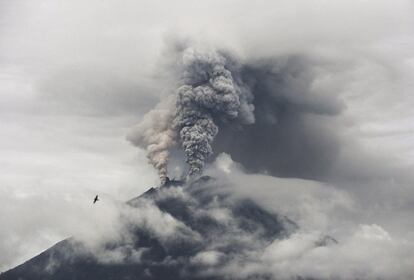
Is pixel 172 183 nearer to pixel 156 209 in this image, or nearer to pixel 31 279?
pixel 156 209

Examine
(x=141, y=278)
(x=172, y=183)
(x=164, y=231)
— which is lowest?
(x=141, y=278)

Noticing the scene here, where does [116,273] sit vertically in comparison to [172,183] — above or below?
below

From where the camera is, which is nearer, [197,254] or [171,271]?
[171,271]

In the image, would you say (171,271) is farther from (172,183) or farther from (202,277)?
(172,183)

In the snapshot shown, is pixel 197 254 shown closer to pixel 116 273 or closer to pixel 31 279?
pixel 116 273

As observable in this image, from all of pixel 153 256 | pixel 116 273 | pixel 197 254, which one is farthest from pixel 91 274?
pixel 197 254

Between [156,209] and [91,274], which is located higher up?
[156,209]

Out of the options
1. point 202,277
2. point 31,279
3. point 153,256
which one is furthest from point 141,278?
point 31,279
